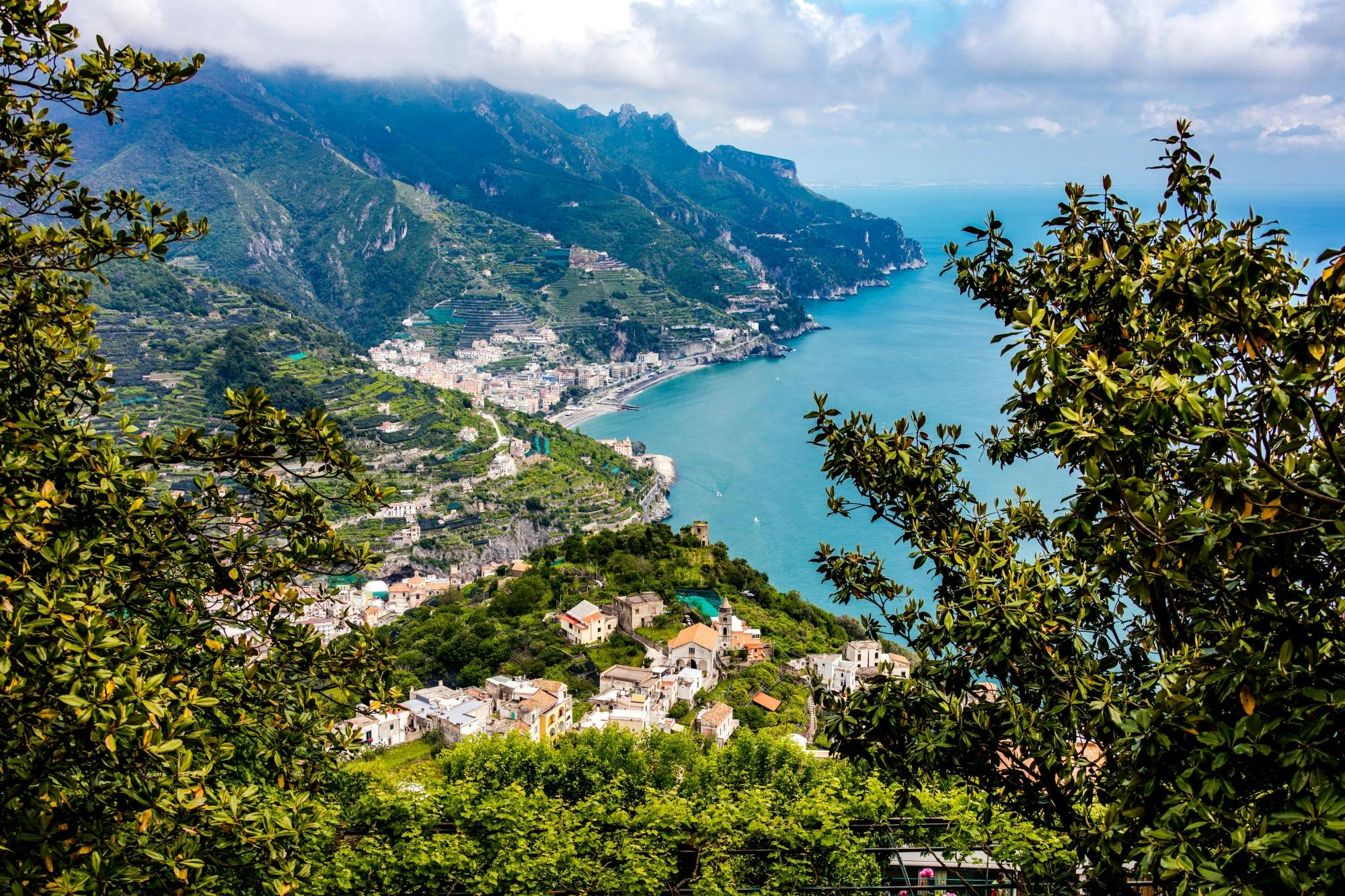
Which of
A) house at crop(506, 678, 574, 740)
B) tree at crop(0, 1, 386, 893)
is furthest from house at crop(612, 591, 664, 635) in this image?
tree at crop(0, 1, 386, 893)

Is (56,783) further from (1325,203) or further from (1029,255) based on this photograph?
(1325,203)

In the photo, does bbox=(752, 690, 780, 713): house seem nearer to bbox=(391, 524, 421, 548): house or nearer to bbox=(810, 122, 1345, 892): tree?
bbox=(810, 122, 1345, 892): tree

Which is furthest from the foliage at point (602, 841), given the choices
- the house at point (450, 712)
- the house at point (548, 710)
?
the house at point (450, 712)

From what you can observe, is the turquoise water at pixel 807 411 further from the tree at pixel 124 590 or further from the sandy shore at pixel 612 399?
the tree at pixel 124 590

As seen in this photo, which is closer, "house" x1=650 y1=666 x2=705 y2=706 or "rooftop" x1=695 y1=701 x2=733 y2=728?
"rooftop" x1=695 y1=701 x2=733 y2=728

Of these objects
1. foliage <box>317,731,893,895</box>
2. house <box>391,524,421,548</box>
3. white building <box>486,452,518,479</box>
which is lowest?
house <box>391,524,421,548</box>

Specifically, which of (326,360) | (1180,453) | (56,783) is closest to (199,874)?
(56,783)

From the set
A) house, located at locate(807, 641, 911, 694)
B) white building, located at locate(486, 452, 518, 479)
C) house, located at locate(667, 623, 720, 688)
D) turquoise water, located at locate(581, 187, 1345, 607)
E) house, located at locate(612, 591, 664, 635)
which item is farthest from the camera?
white building, located at locate(486, 452, 518, 479)
